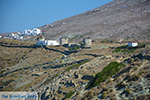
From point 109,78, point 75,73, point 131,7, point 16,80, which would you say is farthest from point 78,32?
point 109,78

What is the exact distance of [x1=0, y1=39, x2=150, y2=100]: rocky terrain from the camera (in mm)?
19100

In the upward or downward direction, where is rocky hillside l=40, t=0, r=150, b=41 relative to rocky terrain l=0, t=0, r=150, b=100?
upward

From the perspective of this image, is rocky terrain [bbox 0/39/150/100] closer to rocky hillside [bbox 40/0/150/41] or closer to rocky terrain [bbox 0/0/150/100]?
rocky terrain [bbox 0/0/150/100]

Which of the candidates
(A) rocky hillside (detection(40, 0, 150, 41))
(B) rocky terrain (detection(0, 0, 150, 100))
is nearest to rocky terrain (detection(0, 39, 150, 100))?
(B) rocky terrain (detection(0, 0, 150, 100))

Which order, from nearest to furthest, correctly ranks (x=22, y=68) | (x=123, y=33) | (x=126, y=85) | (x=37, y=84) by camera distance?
(x=126, y=85)
(x=37, y=84)
(x=22, y=68)
(x=123, y=33)

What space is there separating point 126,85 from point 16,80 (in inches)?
1251

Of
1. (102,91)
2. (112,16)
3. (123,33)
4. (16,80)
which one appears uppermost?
(112,16)

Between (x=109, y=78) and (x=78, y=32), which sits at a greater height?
(x=78, y=32)

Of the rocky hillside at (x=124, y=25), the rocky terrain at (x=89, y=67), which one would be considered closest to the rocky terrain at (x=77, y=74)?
the rocky terrain at (x=89, y=67)

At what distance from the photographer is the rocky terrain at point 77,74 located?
62.7 feet

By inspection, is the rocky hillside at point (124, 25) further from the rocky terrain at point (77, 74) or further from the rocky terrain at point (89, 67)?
the rocky terrain at point (77, 74)

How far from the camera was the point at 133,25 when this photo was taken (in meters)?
94.1

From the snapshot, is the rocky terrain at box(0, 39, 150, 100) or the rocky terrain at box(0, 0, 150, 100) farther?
the rocky terrain at box(0, 0, 150, 100)

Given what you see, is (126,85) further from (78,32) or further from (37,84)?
(78,32)
